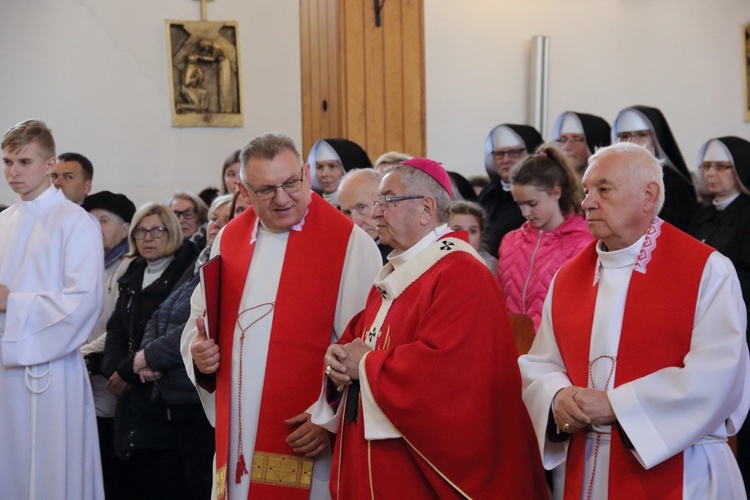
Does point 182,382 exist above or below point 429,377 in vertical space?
below

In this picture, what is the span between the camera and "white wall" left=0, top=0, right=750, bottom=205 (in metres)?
9.00

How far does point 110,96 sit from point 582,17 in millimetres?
5519

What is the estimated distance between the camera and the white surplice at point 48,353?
490 centimetres

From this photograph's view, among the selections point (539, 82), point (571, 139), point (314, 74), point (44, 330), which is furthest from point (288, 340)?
point (539, 82)

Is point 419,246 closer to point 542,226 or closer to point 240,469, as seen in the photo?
point 240,469

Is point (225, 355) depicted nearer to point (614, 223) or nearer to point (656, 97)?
point (614, 223)

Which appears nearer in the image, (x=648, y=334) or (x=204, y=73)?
(x=648, y=334)

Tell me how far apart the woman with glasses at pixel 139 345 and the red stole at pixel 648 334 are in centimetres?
283

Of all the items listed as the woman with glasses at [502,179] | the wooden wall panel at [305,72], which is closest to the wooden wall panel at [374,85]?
the wooden wall panel at [305,72]

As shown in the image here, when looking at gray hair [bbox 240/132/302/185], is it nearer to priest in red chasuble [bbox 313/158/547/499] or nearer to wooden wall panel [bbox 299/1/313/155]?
priest in red chasuble [bbox 313/158/547/499]

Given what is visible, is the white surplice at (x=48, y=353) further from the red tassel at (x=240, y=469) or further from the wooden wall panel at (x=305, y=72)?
the wooden wall panel at (x=305, y=72)

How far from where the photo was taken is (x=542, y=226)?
497 centimetres

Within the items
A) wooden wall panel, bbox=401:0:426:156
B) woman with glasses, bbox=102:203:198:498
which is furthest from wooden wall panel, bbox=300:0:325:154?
woman with glasses, bbox=102:203:198:498

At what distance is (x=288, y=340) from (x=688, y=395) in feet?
5.39
